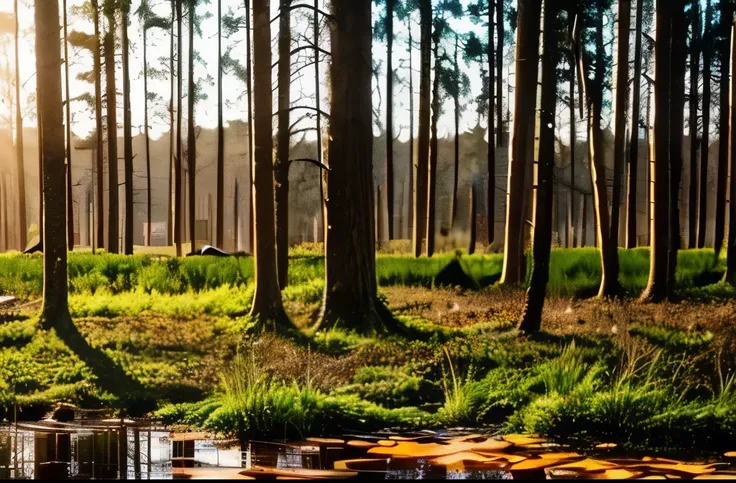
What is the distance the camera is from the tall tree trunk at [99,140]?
16.8ft

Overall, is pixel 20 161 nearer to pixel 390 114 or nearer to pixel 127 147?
pixel 127 147

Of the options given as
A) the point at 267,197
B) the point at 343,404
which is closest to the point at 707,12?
the point at 267,197

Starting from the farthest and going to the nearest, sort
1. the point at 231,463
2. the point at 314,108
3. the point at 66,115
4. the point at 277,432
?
the point at 66,115, the point at 314,108, the point at 277,432, the point at 231,463

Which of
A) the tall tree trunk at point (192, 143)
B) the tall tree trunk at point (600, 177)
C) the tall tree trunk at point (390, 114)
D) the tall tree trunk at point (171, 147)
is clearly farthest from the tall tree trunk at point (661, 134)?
the tall tree trunk at point (171, 147)

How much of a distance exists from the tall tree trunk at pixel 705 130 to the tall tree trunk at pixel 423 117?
5.16ft

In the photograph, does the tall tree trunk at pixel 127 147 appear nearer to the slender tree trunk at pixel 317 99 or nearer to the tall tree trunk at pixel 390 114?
the slender tree trunk at pixel 317 99

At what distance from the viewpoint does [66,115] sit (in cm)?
510

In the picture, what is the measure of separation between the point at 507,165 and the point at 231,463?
7.45 feet

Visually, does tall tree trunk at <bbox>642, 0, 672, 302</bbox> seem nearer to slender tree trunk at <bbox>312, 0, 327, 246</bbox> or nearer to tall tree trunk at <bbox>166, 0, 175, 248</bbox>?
slender tree trunk at <bbox>312, 0, 327, 246</bbox>

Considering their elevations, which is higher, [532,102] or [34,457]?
[532,102]

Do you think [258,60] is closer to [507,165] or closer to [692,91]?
[507,165]

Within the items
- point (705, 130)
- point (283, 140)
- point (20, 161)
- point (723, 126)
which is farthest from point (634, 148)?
point (20, 161)

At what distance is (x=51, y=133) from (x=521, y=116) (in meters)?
2.78

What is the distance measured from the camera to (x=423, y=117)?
494 cm
